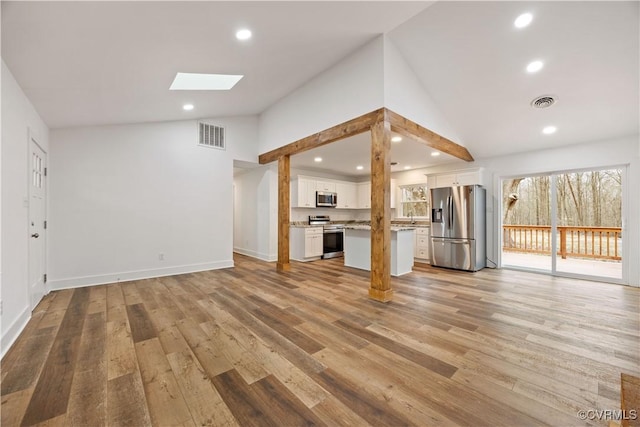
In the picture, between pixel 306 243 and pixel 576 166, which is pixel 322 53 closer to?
pixel 306 243

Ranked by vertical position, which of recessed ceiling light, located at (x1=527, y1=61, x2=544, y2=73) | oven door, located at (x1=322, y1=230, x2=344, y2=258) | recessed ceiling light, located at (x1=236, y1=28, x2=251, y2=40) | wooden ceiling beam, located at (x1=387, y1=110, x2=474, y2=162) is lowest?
oven door, located at (x1=322, y1=230, x2=344, y2=258)

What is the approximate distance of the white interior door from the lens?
10.0 ft

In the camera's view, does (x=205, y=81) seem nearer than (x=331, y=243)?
Yes

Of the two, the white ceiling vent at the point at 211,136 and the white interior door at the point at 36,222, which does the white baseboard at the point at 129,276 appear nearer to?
the white interior door at the point at 36,222

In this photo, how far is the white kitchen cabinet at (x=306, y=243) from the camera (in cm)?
628

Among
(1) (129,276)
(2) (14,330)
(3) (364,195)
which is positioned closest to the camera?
(2) (14,330)

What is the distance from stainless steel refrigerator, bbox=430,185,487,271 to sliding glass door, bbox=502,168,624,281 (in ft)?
3.26

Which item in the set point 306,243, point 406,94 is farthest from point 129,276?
point 406,94

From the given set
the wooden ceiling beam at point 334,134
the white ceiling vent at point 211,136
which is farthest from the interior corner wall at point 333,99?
the white ceiling vent at point 211,136

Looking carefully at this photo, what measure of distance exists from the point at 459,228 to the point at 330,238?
302 cm

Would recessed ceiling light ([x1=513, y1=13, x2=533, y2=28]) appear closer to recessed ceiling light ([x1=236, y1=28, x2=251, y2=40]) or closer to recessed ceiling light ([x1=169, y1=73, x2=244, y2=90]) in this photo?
recessed ceiling light ([x1=236, y1=28, x2=251, y2=40])

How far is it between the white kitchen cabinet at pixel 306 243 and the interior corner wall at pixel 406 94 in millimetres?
3495

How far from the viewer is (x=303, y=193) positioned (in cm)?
678

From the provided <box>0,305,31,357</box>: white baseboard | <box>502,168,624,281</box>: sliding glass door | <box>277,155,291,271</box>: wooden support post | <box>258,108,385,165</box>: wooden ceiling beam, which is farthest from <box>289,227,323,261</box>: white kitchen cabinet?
<box>0,305,31,357</box>: white baseboard
